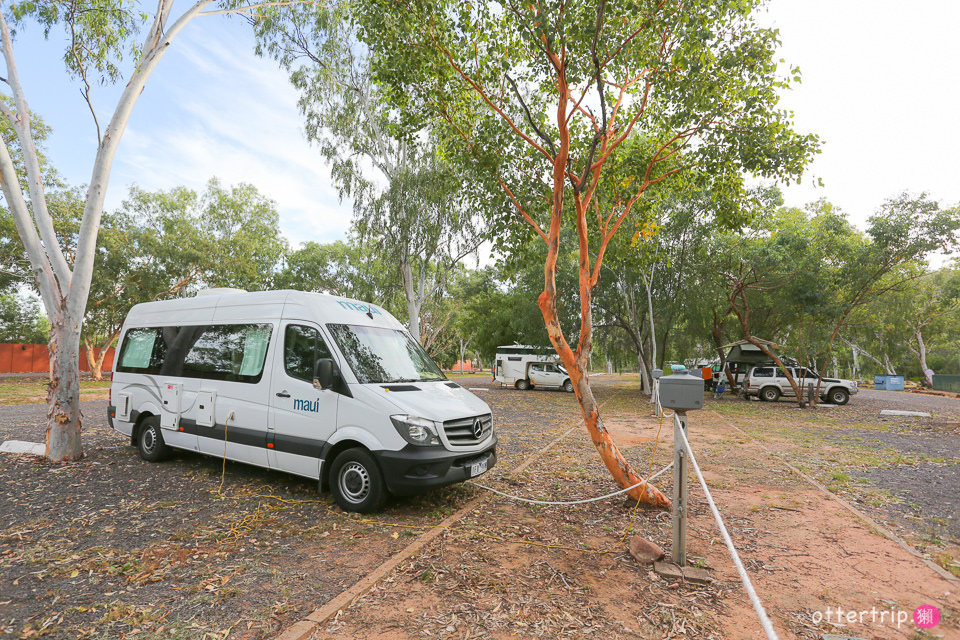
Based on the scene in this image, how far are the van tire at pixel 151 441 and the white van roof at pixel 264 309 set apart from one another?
1524mm

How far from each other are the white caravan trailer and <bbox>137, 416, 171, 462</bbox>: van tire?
878 inches

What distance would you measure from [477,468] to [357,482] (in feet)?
4.23

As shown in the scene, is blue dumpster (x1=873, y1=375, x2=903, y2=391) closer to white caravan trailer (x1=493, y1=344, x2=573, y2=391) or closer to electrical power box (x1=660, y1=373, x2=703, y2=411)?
white caravan trailer (x1=493, y1=344, x2=573, y2=391)

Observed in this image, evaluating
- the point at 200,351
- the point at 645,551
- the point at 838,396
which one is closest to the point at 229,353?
the point at 200,351

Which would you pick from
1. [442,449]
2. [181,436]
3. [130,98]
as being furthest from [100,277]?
[442,449]

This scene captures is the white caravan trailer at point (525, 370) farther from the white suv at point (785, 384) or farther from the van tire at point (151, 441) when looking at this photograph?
the van tire at point (151, 441)

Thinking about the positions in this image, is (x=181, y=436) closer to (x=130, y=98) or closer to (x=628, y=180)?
(x=130, y=98)

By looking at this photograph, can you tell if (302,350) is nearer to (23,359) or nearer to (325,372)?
(325,372)

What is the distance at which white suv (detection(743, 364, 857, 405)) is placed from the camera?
20.1 meters

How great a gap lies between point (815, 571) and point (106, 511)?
22.5ft

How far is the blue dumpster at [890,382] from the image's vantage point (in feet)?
111

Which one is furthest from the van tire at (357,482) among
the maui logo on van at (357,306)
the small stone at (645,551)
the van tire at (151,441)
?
the van tire at (151,441)

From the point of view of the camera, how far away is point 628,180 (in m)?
7.14

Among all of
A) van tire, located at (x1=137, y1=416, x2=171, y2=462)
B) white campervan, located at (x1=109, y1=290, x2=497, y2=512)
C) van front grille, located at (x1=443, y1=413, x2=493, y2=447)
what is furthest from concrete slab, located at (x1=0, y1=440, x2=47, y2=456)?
van front grille, located at (x1=443, y1=413, x2=493, y2=447)
